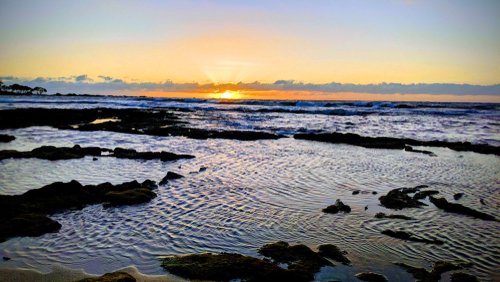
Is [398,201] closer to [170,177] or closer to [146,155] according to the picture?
[170,177]

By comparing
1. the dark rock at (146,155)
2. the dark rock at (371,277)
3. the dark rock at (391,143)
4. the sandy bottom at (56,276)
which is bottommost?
the dark rock at (371,277)

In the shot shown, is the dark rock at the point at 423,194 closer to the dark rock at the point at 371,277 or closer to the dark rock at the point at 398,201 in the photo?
the dark rock at the point at 398,201

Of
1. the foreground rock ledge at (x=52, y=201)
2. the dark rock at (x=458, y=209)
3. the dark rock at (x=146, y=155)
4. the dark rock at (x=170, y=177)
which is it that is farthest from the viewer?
the dark rock at (x=146, y=155)

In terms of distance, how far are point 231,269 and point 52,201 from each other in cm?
510

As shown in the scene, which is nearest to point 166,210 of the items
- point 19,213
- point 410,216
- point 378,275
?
point 19,213

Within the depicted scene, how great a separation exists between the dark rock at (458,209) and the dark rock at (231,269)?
514cm

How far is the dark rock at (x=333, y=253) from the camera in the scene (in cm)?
489

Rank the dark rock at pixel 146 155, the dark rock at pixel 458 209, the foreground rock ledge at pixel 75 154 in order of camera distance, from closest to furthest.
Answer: the dark rock at pixel 458 209 → the foreground rock ledge at pixel 75 154 → the dark rock at pixel 146 155

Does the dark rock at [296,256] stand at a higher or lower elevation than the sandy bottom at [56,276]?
higher

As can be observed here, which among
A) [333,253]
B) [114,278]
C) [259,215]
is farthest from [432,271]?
[114,278]

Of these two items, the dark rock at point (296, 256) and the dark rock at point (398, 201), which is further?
the dark rock at point (398, 201)

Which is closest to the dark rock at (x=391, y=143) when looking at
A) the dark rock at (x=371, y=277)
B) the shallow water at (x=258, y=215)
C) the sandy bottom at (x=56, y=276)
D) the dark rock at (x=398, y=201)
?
the shallow water at (x=258, y=215)

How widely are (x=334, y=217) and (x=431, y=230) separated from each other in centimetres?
196

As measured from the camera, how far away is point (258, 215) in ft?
22.1
